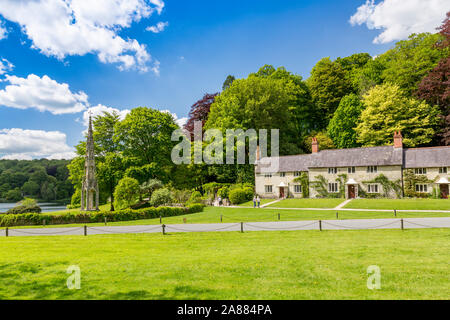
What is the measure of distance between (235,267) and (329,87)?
58.7m

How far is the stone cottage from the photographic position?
36.6m

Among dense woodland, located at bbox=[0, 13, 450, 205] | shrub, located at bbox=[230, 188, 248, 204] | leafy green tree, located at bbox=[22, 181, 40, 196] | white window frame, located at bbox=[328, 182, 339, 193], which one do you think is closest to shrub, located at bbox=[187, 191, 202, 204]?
dense woodland, located at bbox=[0, 13, 450, 205]

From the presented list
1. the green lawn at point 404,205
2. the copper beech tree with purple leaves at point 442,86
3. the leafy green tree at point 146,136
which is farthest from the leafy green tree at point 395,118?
the leafy green tree at point 146,136

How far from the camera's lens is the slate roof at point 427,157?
35969 mm

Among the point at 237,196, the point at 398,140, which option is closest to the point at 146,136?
the point at 237,196

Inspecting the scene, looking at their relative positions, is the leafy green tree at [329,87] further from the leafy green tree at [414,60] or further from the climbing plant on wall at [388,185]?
the climbing plant on wall at [388,185]

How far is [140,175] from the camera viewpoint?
43.4m

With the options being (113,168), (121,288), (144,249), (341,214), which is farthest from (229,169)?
(121,288)

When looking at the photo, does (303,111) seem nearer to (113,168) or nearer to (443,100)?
(443,100)

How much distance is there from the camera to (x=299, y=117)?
62812 mm

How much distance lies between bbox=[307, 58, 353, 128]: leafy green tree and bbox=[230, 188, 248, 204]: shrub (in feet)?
101

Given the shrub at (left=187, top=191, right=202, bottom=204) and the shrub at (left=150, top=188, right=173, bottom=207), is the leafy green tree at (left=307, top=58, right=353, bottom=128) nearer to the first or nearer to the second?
the shrub at (left=187, top=191, right=202, bottom=204)

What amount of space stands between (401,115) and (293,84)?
23.5 metres
